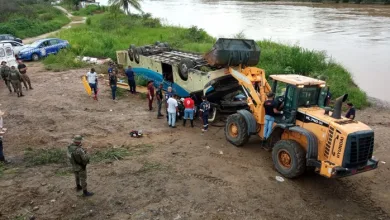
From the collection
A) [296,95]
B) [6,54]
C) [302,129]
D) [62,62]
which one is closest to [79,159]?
[302,129]

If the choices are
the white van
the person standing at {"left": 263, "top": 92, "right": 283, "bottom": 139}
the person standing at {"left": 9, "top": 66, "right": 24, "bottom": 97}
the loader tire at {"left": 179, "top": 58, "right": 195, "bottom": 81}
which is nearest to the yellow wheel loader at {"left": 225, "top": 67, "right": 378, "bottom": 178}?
the person standing at {"left": 263, "top": 92, "right": 283, "bottom": 139}

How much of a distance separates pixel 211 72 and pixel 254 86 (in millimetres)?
1809

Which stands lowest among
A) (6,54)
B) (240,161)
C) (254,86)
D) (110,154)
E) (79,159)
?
(240,161)

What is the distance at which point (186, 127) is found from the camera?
11531 millimetres

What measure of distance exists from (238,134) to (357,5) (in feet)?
153

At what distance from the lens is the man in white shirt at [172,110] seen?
36.2ft

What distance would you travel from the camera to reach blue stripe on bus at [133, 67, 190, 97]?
12981 millimetres

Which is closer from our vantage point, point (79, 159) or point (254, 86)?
point (79, 159)

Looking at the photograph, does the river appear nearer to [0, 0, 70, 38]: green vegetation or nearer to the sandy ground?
the sandy ground

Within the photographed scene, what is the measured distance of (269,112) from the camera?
8.61 metres

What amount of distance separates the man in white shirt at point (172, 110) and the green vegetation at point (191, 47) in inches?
197

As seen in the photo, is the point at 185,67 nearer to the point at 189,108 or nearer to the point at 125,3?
the point at 189,108

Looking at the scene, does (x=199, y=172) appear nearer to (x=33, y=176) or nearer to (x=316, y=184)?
(x=316, y=184)

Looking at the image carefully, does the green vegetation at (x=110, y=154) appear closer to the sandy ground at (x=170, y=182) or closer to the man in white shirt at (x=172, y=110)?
the sandy ground at (x=170, y=182)
